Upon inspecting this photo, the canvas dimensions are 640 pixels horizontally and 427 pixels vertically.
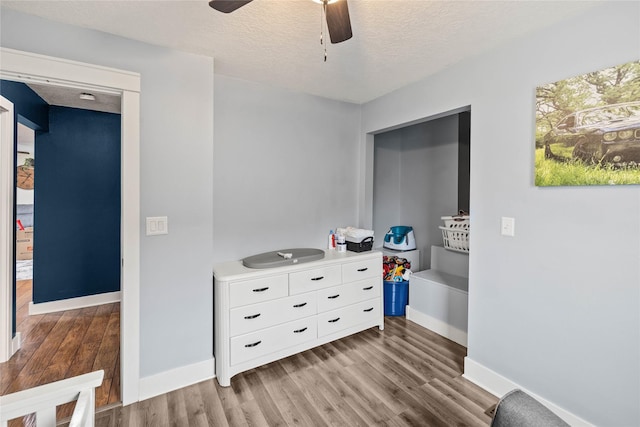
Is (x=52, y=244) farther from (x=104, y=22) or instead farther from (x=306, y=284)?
(x=306, y=284)

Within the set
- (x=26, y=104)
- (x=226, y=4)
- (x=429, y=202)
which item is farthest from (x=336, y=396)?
(x=26, y=104)

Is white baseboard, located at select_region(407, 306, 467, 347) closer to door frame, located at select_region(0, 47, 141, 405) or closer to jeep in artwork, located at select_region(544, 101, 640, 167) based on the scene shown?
jeep in artwork, located at select_region(544, 101, 640, 167)

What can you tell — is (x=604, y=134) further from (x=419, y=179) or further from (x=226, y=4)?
(x=419, y=179)

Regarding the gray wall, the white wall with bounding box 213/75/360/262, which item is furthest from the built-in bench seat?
the white wall with bounding box 213/75/360/262

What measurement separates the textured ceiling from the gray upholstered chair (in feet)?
5.66

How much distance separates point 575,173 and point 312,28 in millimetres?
1690

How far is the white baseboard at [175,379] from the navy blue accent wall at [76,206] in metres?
2.27

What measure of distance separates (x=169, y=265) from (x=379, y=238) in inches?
110

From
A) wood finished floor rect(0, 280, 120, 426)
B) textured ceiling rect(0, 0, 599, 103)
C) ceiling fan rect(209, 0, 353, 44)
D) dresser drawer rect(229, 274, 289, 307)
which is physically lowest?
wood finished floor rect(0, 280, 120, 426)

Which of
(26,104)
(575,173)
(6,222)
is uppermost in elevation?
(26,104)

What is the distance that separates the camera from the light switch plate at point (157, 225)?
196cm

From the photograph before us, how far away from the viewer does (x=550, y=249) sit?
5.79ft

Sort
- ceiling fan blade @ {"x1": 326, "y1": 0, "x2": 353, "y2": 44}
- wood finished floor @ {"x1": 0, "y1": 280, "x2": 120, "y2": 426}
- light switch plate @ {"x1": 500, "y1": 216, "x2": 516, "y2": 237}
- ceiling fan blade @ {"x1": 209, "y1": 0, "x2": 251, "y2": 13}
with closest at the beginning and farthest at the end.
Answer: ceiling fan blade @ {"x1": 209, "y1": 0, "x2": 251, "y2": 13} → ceiling fan blade @ {"x1": 326, "y1": 0, "x2": 353, "y2": 44} → light switch plate @ {"x1": 500, "y1": 216, "x2": 516, "y2": 237} → wood finished floor @ {"x1": 0, "y1": 280, "x2": 120, "y2": 426}

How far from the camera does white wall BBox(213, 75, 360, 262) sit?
2.57 metres
